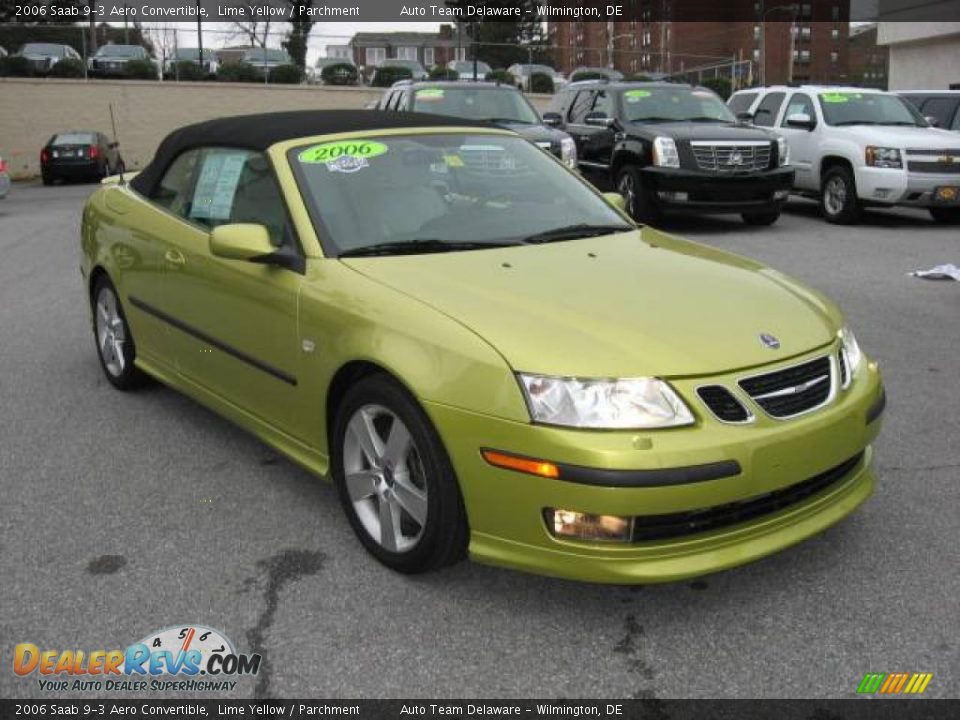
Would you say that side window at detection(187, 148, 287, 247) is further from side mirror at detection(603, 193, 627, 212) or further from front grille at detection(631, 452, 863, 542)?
front grille at detection(631, 452, 863, 542)

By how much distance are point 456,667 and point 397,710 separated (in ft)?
0.79

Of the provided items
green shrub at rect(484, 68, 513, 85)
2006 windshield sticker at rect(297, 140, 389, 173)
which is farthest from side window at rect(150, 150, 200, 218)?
green shrub at rect(484, 68, 513, 85)

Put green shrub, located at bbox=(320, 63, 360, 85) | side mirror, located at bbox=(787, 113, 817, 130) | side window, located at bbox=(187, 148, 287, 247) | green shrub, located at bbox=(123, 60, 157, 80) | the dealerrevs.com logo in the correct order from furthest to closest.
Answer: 1. green shrub, located at bbox=(320, 63, 360, 85)
2. green shrub, located at bbox=(123, 60, 157, 80)
3. side mirror, located at bbox=(787, 113, 817, 130)
4. side window, located at bbox=(187, 148, 287, 247)
5. the dealerrevs.com logo

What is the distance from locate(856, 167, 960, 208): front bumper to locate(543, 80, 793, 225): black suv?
1.07 metres

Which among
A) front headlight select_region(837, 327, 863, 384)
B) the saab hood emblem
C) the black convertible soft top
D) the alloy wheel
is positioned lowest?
the alloy wheel

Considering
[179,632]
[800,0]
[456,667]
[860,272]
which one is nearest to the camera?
[456,667]

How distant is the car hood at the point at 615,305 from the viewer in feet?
9.55

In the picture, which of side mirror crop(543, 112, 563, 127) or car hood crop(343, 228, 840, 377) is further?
side mirror crop(543, 112, 563, 127)

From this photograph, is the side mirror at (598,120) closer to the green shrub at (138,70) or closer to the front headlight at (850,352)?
the front headlight at (850,352)

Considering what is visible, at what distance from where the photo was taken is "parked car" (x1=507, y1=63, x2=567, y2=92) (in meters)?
35.5

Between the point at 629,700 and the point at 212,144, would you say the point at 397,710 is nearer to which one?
the point at 629,700

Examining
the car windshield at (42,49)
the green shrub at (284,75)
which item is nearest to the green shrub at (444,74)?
the green shrub at (284,75)

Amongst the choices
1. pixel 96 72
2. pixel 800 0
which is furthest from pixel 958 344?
pixel 800 0

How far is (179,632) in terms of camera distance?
9.80 ft
